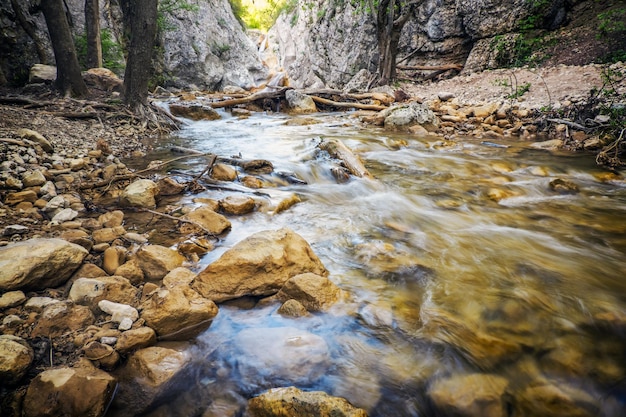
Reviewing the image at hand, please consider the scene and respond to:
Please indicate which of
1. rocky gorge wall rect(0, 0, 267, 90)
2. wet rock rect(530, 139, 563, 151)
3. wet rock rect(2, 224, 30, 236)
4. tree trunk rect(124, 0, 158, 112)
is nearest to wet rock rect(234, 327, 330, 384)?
wet rock rect(2, 224, 30, 236)

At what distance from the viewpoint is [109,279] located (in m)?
1.99

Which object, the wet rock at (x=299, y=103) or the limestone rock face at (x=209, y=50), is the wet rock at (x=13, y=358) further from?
the limestone rock face at (x=209, y=50)

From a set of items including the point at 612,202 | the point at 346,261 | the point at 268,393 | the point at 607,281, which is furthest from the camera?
the point at 612,202

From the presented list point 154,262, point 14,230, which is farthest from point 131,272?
point 14,230

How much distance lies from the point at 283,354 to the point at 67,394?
0.98 metres

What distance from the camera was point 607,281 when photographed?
8.03 ft

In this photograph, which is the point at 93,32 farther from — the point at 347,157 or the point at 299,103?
the point at 347,157

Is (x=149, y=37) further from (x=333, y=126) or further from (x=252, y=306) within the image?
(x=252, y=306)

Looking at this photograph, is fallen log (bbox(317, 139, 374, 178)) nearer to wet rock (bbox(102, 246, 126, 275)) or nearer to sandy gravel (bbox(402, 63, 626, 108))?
wet rock (bbox(102, 246, 126, 275))

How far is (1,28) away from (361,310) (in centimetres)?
1227

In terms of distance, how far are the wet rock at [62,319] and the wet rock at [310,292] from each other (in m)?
1.12

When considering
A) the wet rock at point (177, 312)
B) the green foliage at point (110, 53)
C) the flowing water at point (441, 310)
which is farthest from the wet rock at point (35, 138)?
the green foliage at point (110, 53)

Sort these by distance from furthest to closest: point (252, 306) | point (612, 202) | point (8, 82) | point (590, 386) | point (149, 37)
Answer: point (8, 82)
point (149, 37)
point (612, 202)
point (252, 306)
point (590, 386)

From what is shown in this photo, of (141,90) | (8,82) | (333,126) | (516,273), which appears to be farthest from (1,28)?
(516,273)
